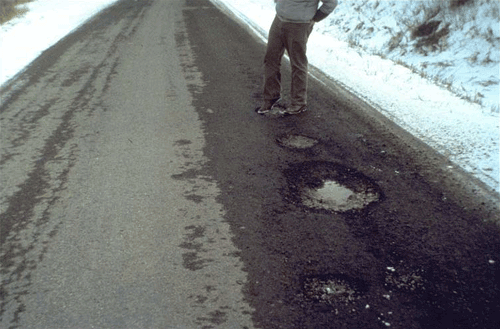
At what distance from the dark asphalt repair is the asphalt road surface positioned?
0.01 m

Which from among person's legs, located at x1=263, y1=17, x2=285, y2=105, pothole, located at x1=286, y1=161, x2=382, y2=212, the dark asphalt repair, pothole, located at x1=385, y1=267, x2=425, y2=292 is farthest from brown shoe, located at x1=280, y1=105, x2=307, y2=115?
pothole, located at x1=385, y1=267, x2=425, y2=292

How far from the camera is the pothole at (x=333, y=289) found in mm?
2281

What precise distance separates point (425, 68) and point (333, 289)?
735cm

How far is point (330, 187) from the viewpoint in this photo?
3395mm

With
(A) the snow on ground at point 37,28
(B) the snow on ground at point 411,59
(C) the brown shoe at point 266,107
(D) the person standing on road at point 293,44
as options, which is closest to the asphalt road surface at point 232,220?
(C) the brown shoe at point 266,107

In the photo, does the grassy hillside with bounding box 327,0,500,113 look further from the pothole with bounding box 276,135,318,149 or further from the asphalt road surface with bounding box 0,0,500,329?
the asphalt road surface with bounding box 0,0,500,329

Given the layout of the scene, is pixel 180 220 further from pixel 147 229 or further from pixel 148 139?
pixel 148 139

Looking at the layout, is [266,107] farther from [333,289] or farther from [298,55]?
[333,289]

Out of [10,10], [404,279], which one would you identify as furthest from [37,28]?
[404,279]

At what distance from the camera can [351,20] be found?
12844 millimetres

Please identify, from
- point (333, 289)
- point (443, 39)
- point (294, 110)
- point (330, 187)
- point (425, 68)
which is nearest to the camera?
point (333, 289)

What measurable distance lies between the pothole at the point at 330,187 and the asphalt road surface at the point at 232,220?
2cm

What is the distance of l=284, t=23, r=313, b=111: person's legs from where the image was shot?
4.72 m

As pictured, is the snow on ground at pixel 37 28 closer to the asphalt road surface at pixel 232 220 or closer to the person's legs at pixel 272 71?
the asphalt road surface at pixel 232 220
